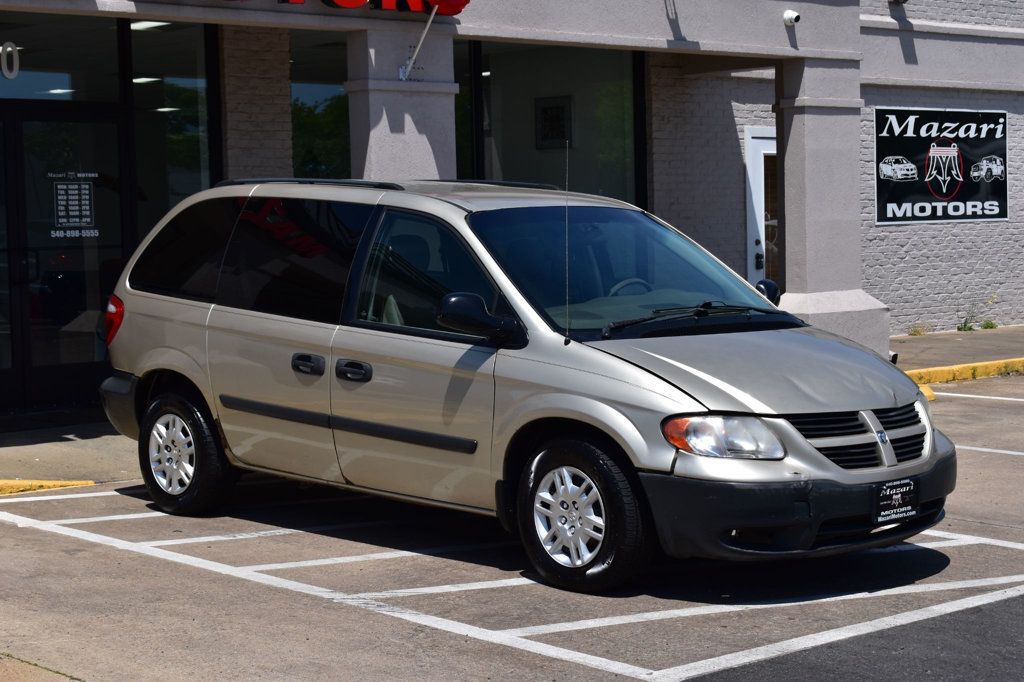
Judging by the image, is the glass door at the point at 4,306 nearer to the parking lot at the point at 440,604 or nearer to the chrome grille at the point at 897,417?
the parking lot at the point at 440,604

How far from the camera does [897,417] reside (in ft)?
22.4

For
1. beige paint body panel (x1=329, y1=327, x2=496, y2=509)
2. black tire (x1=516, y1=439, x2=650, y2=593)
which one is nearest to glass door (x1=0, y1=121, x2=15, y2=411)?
beige paint body panel (x1=329, y1=327, x2=496, y2=509)

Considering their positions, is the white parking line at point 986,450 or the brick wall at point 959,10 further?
the brick wall at point 959,10

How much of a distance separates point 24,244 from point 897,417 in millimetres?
8334

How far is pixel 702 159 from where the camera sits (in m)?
17.5

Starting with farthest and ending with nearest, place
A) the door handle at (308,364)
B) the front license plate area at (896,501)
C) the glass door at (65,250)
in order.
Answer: the glass door at (65,250)
the door handle at (308,364)
the front license plate area at (896,501)

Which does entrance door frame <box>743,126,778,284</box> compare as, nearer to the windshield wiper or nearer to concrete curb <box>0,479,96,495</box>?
concrete curb <box>0,479,96,495</box>

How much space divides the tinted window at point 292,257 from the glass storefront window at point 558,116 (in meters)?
7.24

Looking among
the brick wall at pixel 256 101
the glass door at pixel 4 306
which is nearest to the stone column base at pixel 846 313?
the brick wall at pixel 256 101

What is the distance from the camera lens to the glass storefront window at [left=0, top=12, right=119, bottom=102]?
12445 mm

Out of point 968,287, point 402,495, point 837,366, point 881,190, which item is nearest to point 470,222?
point 402,495

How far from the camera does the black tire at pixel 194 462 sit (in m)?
8.34

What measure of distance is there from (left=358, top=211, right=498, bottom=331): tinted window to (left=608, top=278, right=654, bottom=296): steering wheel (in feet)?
2.08

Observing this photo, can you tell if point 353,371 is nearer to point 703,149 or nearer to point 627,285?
point 627,285
